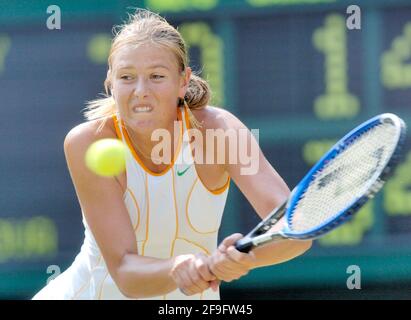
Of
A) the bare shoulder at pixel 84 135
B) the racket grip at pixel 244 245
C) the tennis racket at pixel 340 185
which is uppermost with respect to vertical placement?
the bare shoulder at pixel 84 135

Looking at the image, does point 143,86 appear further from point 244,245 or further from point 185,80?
point 244,245

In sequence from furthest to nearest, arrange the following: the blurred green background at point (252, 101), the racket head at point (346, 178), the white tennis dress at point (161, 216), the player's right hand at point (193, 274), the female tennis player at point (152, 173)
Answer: the blurred green background at point (252, 101) < the white tennis dress at point (161, 216) < the female tennis player at point (152, 173) < the player's right hand at point (193, 274) < the racket head at point (346, 178)

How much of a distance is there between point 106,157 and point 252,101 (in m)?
1.28

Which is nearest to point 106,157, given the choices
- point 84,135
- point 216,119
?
point 84,135

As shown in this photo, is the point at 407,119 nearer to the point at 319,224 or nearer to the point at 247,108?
the point at 247,108

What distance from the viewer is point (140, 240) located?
2.71m

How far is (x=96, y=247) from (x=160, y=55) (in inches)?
18.7

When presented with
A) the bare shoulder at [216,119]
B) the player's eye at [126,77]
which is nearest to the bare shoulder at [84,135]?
the player's eye at [126,77]

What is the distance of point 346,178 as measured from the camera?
90.6 inches

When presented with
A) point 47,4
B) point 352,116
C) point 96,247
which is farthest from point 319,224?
point 47,4

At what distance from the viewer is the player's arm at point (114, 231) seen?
2.43 meters

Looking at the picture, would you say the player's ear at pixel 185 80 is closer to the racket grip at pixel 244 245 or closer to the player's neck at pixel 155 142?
the player's neck at pixel 155 142

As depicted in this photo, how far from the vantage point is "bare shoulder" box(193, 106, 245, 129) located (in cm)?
266

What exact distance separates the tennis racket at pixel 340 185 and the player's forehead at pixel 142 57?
1.64 ft
